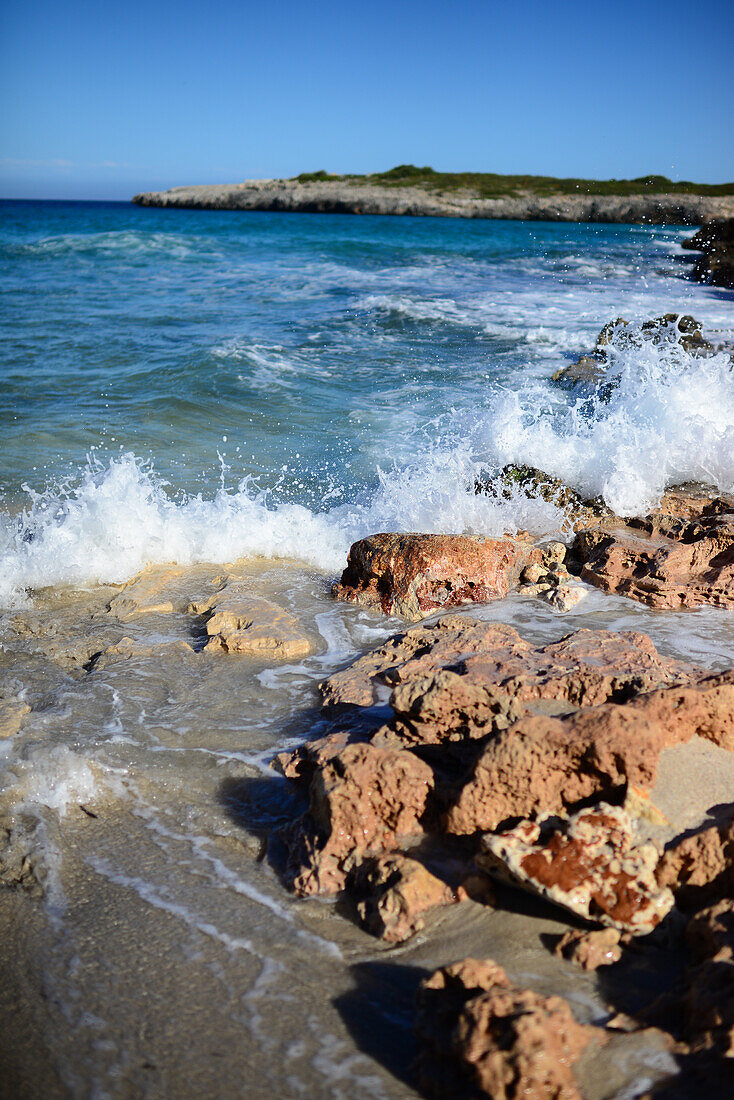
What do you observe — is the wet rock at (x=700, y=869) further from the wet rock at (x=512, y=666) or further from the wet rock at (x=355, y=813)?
the wet rock at (x=355, y=813)

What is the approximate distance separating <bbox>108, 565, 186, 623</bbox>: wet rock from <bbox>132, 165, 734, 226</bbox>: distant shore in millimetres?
50833

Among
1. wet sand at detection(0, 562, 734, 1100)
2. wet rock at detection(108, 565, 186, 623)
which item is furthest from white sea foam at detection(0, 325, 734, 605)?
wet sand at detection(0, 562, 734, 1100)

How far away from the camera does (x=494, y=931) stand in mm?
1972

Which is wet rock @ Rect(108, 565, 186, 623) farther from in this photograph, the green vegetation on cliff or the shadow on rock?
the green vegetation on cliff

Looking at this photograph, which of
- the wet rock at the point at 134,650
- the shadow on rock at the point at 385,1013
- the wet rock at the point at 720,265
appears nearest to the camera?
Result: the shadow on rock at the point at 385,1013

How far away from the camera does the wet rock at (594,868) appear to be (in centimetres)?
186

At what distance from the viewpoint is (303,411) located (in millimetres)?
8453

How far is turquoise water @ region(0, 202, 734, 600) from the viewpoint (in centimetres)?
493

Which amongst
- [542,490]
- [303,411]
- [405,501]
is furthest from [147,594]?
[303,411]

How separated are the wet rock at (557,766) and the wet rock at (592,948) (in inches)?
12.5

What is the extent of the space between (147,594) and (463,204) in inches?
2498

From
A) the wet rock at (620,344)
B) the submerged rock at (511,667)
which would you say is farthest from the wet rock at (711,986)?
the wet rock at (620,344)

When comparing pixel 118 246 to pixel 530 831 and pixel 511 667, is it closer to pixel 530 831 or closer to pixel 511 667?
pixel 511 667

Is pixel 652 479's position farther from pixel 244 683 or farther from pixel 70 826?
pixel 70 826
